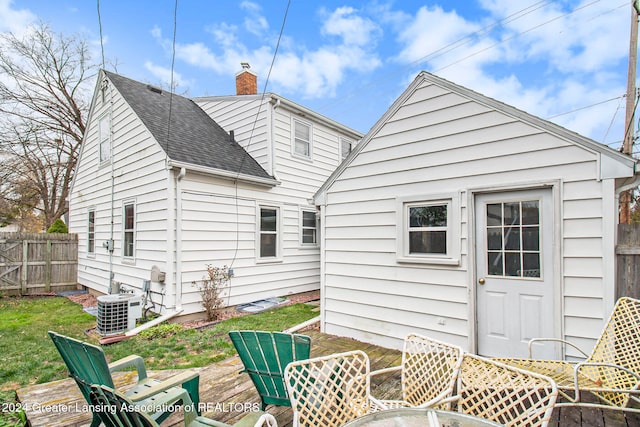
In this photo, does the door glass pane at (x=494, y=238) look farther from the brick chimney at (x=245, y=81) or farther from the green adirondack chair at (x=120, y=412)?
the brick chimney at (x=245, y=81)

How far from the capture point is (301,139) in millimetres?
9500

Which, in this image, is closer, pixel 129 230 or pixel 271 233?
pixel 129 230

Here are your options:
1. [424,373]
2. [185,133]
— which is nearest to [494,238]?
[424,373]

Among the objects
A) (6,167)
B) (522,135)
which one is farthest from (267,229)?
(6,167)

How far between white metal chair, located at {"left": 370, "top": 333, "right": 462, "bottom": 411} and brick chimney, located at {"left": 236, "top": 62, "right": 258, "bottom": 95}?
31.4 feet

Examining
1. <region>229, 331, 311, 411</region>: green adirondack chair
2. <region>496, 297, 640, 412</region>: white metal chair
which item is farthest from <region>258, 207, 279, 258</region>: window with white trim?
<region>496, 297, 640, 412</region>: white metal chair

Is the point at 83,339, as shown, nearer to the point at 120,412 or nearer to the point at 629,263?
the point at 120,412

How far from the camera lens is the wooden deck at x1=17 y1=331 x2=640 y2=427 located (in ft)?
8.86

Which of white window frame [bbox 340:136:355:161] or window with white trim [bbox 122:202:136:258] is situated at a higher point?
white window frame [bbox 340:136:355:161]

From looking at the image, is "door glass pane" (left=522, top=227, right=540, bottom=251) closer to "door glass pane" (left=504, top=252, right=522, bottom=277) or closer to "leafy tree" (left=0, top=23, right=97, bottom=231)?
"door glass pane" (left=504, top=252, right=522, bottom=277)

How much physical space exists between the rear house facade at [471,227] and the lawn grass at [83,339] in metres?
1.89

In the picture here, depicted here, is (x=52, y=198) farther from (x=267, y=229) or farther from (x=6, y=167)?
(x=267, y=229)

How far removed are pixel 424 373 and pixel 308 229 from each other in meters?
7.63

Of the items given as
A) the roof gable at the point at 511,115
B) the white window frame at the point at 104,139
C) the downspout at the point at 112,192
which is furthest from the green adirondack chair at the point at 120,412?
the white window frame at the point at 104,139
